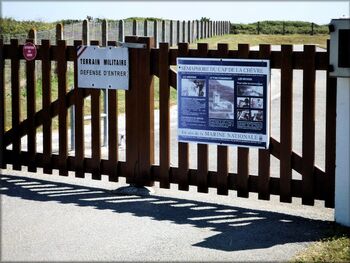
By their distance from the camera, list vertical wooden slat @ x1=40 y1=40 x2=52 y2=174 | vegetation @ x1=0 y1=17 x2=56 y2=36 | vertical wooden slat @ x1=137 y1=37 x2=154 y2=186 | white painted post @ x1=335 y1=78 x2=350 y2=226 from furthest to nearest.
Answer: vegetation @ x1=0 y1=17 x2=56 y2=36
vertical wooden slat @ x1=40 y1=40 x2=52 y2=174
vertical wooden slat @ x1=137 y1=37 x2=154 y2=186
white painted post @ x1=335 y1=78 x2=350 y2=226

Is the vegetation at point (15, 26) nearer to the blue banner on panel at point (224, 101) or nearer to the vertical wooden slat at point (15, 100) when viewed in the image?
the vertical wooden slat at point (15, 100)

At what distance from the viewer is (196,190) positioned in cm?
902

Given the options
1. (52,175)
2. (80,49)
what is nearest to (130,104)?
(80,49)

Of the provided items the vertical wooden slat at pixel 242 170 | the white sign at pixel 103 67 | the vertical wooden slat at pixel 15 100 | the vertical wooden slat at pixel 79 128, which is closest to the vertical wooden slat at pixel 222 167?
the vertical wooden slat at pixel 242 170

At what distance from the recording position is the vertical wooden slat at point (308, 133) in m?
7.75

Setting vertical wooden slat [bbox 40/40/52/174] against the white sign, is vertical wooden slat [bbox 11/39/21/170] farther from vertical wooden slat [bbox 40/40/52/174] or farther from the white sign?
the white sign

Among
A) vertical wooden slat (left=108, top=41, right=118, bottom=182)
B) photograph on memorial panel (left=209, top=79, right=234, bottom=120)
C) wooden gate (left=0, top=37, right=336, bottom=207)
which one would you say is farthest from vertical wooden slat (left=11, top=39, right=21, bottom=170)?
photograph on memorial panel (left=209, top=79, right=234, bottom=120)

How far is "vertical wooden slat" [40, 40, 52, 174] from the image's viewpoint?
943 cm

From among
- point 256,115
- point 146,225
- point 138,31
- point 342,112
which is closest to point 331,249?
point 342,112

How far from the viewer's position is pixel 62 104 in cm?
944

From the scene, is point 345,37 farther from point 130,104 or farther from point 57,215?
point 57,215

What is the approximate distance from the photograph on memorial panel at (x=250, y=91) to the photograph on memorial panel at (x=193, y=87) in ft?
1.49

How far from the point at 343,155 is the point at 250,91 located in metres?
1.32

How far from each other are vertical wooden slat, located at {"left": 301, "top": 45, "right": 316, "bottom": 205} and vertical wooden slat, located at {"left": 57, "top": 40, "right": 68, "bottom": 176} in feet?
10.2
